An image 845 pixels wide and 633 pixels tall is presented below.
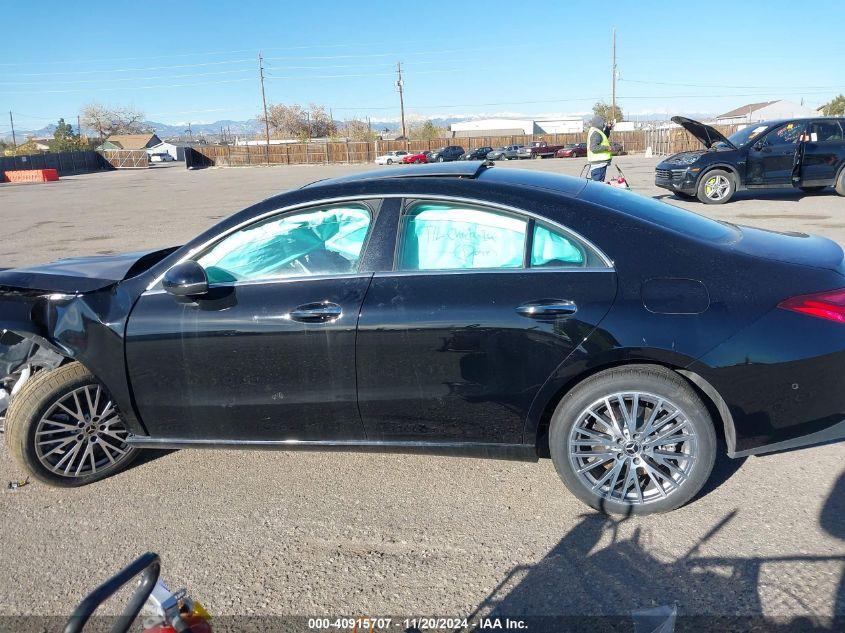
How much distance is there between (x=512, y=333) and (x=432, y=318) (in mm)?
370

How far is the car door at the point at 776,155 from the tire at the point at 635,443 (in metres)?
12.5

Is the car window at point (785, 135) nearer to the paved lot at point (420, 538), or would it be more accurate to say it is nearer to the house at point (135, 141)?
the paved lot at point (420, 538)

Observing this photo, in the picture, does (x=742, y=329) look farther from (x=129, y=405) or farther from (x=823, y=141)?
(x=823, y=141)

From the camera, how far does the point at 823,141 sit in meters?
13.5

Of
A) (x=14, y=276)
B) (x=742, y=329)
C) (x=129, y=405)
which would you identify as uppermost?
(x=14, y=276)

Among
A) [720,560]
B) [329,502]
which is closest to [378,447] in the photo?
[329,502]

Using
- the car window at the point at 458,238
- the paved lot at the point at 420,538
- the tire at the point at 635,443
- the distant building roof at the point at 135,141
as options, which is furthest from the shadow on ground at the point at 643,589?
the distant building roof at the point at 135,141

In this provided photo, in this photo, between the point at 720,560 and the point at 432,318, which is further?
the point at 432,318

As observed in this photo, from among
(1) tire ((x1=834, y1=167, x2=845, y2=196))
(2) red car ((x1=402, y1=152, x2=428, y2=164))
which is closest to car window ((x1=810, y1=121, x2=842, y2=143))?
(1) tire ((x1=834, y1=167, x2=845, y2=196))

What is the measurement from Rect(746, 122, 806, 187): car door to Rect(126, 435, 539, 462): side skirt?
12679 millimetres

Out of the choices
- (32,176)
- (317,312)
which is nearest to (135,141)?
(32,176)

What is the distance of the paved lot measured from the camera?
2643 millimetres

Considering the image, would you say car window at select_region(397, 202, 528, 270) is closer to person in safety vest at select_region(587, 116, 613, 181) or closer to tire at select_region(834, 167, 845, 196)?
person in safety vest at select_region(587, 116, 613, 181)

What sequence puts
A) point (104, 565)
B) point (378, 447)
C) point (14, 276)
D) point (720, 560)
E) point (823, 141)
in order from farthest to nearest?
point (823, 141)
point (14, 276)
point (378, 447)
point (104, 565)
point (720, 560)
